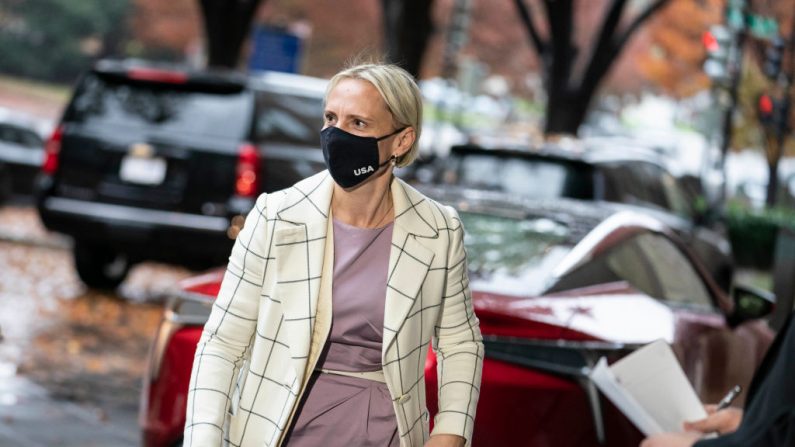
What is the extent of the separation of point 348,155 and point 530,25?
935 inches

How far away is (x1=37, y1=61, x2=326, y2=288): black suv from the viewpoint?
12047mm

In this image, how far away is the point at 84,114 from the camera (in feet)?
41.7

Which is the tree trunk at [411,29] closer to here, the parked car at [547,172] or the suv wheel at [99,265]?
the suv wheel at [99,265]

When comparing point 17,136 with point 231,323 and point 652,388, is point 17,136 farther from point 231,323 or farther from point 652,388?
point 231,323

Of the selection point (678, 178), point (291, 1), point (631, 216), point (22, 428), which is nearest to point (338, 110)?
point (631, 216)

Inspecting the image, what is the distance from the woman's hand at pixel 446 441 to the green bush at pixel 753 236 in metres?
24.0

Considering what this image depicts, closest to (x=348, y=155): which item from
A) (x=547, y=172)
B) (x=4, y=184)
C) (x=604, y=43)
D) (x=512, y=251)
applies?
(x=512, y=251)

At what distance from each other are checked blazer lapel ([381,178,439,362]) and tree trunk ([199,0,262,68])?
18.5 m

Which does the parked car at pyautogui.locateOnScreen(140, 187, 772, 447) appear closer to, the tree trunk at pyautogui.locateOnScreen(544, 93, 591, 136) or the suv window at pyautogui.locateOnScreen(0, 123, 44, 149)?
the tree trunk at pyautogui.locateOnScreen(544, 93, 591, 136)

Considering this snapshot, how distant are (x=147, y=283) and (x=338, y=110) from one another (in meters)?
12.4

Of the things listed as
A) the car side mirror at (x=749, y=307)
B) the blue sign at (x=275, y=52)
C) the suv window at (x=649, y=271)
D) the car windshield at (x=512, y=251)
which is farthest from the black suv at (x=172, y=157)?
the blue sign at (x=275, y=52)

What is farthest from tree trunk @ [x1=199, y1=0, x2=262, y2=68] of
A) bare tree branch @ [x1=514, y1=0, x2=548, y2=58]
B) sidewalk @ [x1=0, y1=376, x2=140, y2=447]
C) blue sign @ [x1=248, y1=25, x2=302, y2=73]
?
sidewalk @ [x1=0, y1=376, x2=140, y2=447]

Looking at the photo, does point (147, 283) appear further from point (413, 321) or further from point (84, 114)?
point (413, 321)

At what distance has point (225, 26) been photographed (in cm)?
2192
